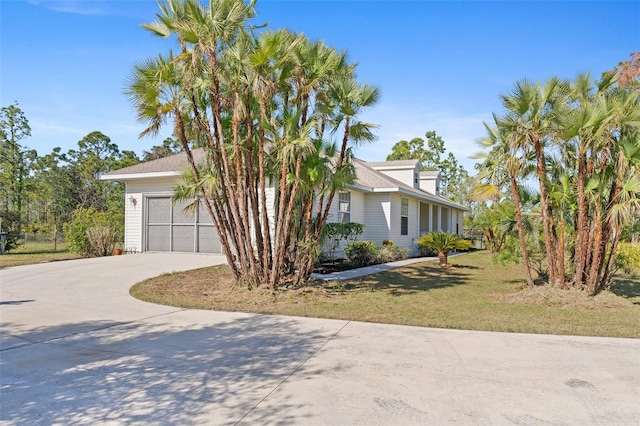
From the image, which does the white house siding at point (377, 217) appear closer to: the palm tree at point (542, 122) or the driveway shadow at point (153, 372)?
the palm tree at point (542, 122)

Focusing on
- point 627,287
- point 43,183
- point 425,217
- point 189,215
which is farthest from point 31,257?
point 425,217

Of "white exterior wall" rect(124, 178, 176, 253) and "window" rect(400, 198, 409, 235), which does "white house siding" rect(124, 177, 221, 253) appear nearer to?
"white exterior wall" rect(124, 178, 176, 253)

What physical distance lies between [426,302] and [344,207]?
9.69 meters

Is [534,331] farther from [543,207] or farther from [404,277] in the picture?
[404,277]

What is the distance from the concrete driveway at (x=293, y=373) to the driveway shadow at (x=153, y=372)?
2 centimetres

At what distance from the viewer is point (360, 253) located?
53.0 feet

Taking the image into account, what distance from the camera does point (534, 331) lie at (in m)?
6.41

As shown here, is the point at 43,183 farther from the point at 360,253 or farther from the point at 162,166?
the point at 360,253

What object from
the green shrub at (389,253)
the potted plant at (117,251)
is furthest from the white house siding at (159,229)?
the green shrub at (389,253)

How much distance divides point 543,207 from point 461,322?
13.1ft

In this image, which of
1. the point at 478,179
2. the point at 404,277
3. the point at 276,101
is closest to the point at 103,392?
the point at 276,101

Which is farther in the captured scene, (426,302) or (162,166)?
(162,166)

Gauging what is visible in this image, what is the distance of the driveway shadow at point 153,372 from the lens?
3.53 meters

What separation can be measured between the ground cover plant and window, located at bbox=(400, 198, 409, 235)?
9473mm
